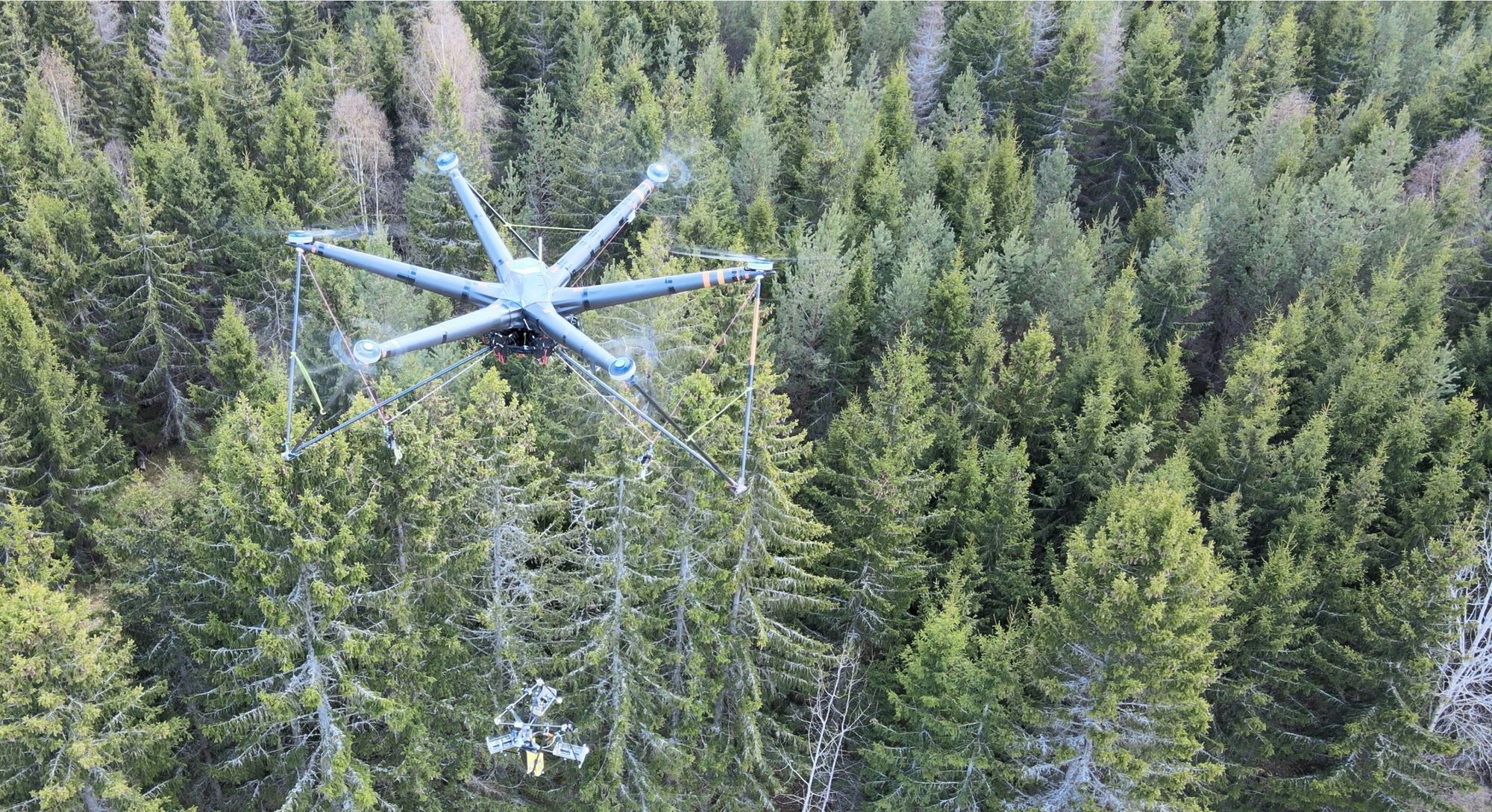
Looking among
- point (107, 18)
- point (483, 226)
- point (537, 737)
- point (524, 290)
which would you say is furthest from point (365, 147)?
point (524, 290)

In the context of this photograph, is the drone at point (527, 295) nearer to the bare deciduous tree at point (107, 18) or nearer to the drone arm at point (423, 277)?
the drone arm at point (423, 277)

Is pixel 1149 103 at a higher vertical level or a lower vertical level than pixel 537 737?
higher

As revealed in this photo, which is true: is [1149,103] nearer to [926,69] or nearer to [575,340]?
[926,69]

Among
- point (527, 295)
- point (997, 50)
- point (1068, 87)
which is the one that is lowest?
point (1068, 87)

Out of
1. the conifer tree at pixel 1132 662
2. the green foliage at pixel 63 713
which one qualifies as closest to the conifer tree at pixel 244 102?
the green foliage at pixel 63 713

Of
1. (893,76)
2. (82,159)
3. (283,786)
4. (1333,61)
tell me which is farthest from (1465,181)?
(82,159)

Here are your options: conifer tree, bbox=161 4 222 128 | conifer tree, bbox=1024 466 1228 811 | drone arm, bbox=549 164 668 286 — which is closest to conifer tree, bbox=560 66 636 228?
conifer tree, bbox=161 4 222 128
